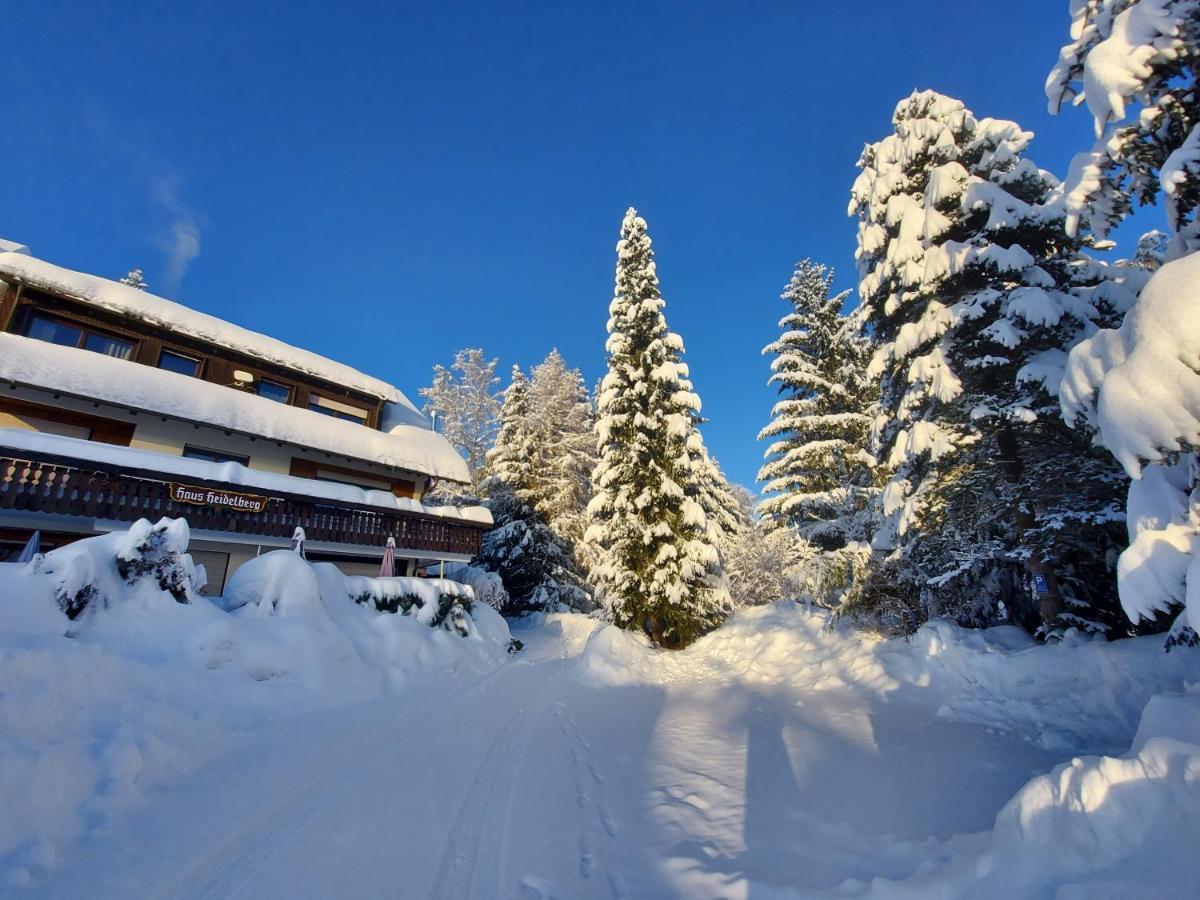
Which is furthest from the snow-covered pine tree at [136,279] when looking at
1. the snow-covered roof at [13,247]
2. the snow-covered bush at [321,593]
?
the snow-covered bush at [321,593]

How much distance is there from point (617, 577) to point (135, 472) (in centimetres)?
1244

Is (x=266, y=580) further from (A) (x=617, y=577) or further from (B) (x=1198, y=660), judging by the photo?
(B) (x=1198, y=660)

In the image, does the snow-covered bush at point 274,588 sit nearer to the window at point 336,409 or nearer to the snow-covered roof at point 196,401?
the snow-covered roof at point 196,401

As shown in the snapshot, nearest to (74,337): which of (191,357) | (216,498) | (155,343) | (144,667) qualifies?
(155,343)

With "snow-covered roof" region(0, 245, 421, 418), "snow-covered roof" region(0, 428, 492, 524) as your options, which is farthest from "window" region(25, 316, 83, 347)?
"snow-covered roof" region(0, 428, 492, 524)

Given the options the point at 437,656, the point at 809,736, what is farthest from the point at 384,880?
the point at 437,656

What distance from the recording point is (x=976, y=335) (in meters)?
9.46

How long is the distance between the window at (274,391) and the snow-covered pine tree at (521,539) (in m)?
9.25

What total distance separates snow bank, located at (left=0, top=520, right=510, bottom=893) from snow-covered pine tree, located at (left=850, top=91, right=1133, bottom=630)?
1049cm

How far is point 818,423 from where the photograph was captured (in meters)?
16.3

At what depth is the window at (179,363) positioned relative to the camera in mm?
15677

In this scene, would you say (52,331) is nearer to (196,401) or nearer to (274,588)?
(196,401)

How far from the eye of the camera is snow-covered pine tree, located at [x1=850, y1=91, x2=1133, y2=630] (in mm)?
8141

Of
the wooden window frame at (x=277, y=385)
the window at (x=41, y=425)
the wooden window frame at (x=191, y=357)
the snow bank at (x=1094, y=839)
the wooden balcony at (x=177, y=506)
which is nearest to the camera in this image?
the snow bank at (x=1094, y=839)
